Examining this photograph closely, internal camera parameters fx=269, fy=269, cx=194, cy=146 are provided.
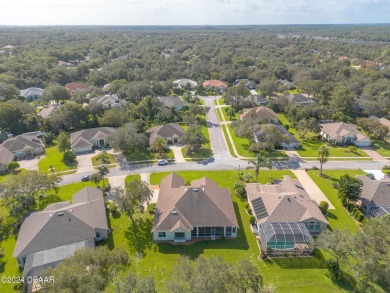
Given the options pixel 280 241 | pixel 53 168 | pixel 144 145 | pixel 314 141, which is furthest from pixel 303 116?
pixel 53 168

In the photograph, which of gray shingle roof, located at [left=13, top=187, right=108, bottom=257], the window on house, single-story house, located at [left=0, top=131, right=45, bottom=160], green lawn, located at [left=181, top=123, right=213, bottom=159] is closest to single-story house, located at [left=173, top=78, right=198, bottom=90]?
green lawn, located at [left=181, top=123, right=213, bottom=159]

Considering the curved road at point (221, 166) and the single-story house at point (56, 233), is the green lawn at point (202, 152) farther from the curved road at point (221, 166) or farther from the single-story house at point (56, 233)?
the single-story house at point (56, 233)

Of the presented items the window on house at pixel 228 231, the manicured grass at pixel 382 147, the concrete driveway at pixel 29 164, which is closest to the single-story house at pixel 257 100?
the manicured grass at pixel 382 147

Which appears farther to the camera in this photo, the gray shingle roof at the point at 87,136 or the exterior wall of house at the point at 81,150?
the gray shingle roof at the point at 87,136

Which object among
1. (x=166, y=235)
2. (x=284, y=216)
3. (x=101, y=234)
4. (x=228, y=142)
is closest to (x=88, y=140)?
(x=101, y=234)

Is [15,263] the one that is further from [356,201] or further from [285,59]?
[285,59]
